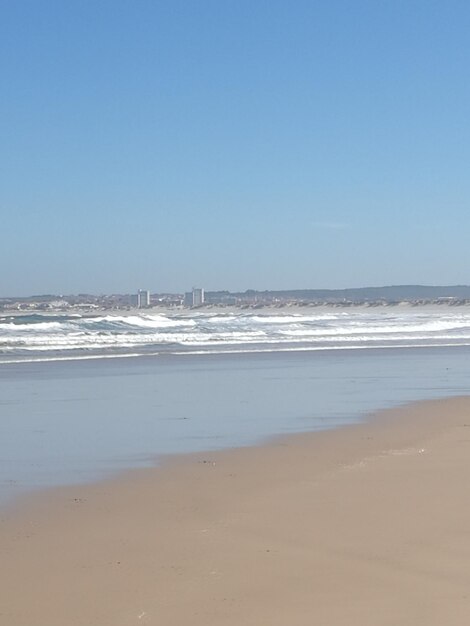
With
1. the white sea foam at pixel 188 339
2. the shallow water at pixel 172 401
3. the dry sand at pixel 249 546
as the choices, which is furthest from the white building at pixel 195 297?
the dry sand at pixel 249 546

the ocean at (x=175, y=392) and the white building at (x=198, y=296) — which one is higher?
the white building at (x=198, y=296)

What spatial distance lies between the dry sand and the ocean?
1.10 meters

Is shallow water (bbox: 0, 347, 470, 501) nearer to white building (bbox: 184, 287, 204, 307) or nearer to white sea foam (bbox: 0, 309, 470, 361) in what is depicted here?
white sea foam (bbox: 0, 309, 470, 361)

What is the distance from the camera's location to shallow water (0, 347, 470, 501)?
1037 centimetres

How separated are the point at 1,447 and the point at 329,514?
4947 millimetres

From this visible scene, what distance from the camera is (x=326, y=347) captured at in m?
33.2

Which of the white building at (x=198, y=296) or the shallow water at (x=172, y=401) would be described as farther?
the white building at (x=198, y=296)

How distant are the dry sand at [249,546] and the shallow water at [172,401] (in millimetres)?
1122

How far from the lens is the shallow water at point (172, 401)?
34.0ft

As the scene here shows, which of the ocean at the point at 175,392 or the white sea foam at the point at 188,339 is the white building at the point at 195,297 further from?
the ocean at the point at 175,392

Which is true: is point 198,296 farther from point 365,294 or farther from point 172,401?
point 172,401

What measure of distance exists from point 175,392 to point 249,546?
11.0m

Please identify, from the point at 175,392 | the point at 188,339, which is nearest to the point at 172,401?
the point at 175,392

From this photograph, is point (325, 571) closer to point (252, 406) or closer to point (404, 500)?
point (404, 500)
